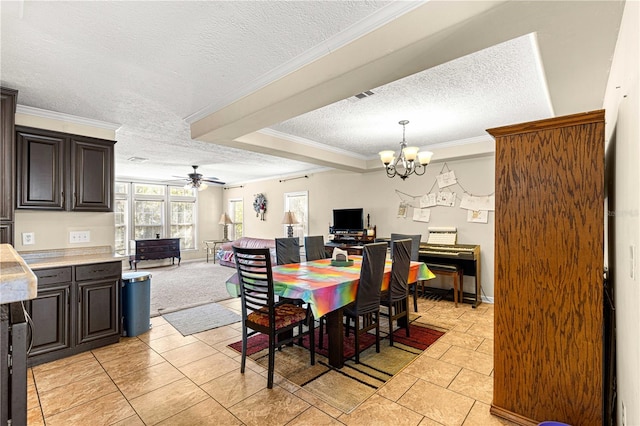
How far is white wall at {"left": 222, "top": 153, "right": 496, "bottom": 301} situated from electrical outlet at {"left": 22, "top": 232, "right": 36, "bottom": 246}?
492cm

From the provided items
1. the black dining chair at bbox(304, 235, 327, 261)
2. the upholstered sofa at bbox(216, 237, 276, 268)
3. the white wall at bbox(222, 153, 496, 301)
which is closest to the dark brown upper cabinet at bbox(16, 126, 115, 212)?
the black dining chair at bbox(304, 235, 327, 261)

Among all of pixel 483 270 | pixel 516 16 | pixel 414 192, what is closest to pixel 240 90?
pixel 516 16

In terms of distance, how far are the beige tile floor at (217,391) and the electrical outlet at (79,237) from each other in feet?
4.06

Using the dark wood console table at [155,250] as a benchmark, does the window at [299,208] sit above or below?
above

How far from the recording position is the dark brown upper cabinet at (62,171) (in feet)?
10.0

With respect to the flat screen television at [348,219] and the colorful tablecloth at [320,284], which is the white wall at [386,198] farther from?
the colorful tablecloth at [320,284]

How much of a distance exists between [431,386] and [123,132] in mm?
4604

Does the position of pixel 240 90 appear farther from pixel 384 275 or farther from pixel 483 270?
pixel 483 270

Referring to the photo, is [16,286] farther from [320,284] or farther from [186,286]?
[186,286]

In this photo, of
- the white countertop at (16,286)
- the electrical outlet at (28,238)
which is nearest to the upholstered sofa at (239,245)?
the electrical outlet at (28,238)

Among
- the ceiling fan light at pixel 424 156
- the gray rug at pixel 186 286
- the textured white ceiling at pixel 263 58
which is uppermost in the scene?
the textured white ceiling at pixel 263 58

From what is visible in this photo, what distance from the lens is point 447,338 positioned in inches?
136

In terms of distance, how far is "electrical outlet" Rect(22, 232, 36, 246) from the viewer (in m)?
3.21

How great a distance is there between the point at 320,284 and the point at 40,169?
3059 mm
